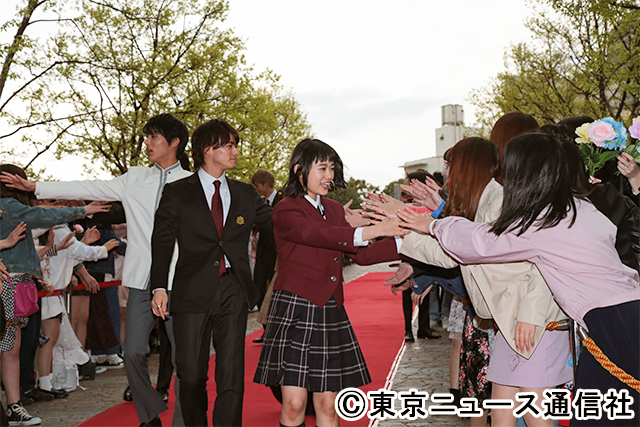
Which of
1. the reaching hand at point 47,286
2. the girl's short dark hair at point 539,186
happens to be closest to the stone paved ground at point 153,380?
the reaching hand at point 47,286

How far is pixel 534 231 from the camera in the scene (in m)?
2.75

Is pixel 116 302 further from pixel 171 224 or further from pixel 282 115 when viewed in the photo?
pixel 282 115

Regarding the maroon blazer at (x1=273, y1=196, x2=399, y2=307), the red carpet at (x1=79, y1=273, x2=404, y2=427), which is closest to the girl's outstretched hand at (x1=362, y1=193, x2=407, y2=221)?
the maroon blazer at (x1=273, y1=196, x2=399, y2=307)

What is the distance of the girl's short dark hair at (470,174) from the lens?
3439mm

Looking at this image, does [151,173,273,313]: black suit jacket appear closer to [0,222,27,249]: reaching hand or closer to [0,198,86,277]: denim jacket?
[0,198,86,277]: denim jacket

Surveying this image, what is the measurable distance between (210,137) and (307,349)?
160cm

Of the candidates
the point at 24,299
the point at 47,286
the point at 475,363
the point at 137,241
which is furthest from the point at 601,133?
the point at 47,286

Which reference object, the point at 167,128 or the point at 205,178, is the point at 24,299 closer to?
the point at 167,128

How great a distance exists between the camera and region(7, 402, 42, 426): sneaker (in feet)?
16.8

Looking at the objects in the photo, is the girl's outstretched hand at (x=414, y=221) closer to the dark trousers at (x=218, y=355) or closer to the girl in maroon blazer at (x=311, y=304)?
the girl in maroon blazer at (x=311, y=304)

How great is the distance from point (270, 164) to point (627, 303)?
86.5 feet

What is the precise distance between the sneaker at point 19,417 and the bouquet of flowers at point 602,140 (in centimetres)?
469

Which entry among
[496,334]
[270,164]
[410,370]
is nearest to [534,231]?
[496,334]

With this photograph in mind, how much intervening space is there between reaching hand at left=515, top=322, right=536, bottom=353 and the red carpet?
237cm
